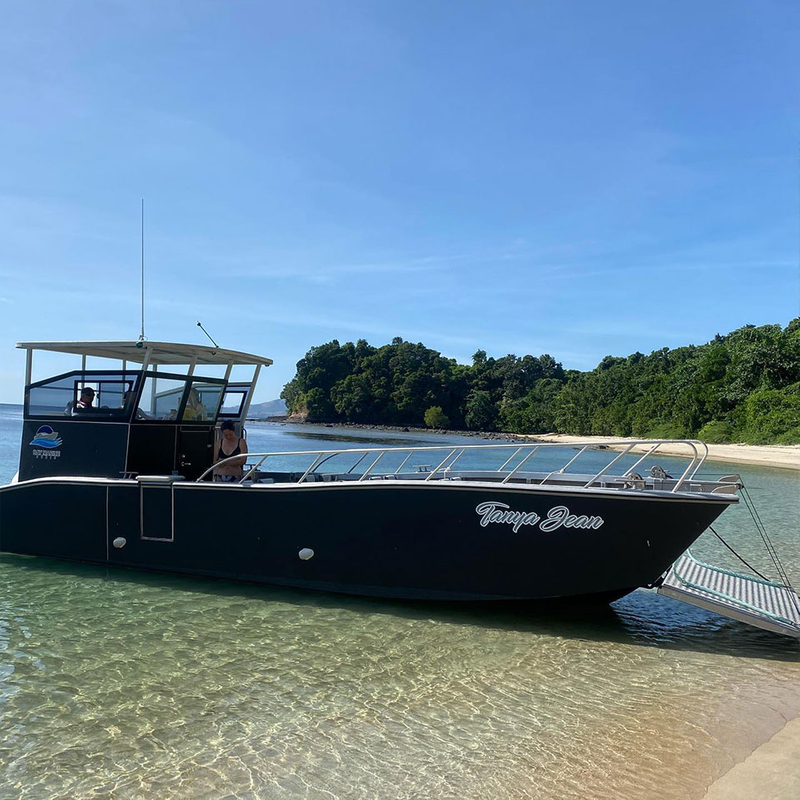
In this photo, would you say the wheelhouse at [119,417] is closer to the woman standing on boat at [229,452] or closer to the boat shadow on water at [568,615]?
the woman standing on boat at [229,452]

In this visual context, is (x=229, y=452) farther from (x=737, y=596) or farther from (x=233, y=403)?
(x=737, y=596)

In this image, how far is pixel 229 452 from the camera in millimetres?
10422

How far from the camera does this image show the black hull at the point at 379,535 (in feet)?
24.0

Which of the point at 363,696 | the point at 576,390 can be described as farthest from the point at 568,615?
the point at 576,390

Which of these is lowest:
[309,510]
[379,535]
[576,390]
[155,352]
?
[379,535]

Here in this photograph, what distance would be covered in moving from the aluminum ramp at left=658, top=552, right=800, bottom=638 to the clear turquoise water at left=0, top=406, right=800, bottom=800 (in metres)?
0.33

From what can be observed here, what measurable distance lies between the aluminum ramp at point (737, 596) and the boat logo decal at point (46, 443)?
8026 mm

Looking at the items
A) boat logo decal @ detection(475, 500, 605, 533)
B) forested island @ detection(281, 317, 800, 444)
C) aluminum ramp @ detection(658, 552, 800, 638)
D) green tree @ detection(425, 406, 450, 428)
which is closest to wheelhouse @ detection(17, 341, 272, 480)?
boat logo decal @ detection(475, 500, 605, 533)

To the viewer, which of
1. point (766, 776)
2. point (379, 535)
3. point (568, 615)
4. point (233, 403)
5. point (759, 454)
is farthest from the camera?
point (759, 454)

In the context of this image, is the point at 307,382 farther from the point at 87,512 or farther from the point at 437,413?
the point at 87,512

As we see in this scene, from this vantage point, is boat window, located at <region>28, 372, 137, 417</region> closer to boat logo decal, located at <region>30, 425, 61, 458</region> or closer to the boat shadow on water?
boat logo decal, located at <region>30, 425, 61, 458</region>

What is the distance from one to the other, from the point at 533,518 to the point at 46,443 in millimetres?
6905

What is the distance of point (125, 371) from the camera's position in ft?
32.0

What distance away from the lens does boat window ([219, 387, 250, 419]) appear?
426 inches
